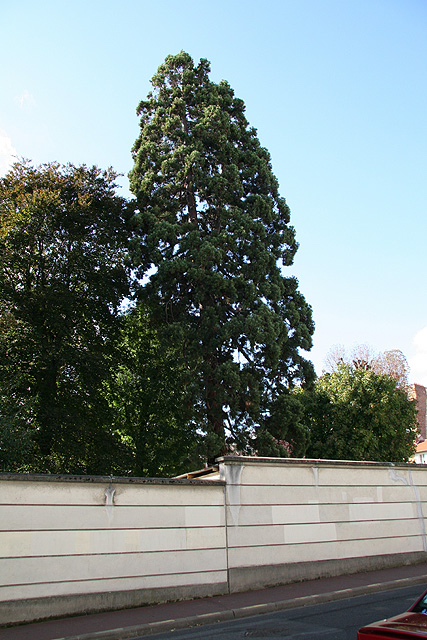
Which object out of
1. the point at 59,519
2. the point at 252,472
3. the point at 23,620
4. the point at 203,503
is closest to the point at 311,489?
the point at 252,472

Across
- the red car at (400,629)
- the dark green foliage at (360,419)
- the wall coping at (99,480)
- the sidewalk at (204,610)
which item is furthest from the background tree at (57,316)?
the red car at (400,629)

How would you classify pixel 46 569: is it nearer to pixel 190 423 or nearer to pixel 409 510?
pixel 409 510

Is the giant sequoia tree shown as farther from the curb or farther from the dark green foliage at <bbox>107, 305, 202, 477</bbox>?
the curb

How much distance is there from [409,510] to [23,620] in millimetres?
11359

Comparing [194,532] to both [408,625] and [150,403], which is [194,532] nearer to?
[408,625]

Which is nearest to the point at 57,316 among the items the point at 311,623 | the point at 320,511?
the point at 320,511

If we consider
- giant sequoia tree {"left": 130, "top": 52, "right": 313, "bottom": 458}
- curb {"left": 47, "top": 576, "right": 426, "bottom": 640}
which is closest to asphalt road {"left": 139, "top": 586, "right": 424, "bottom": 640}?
curb {"left": 47, "top": 576, "right": 426, "bottom": 640}

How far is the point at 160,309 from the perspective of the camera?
72.9 ft

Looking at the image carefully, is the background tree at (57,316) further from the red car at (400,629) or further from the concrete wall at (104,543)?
the red car at (400,629)

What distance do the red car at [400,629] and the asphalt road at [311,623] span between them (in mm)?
3202

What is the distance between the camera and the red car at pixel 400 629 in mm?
4105

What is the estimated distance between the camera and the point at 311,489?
1335 cm

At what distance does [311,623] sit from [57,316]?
1458cm

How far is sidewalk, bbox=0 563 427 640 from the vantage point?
27.0 feet
